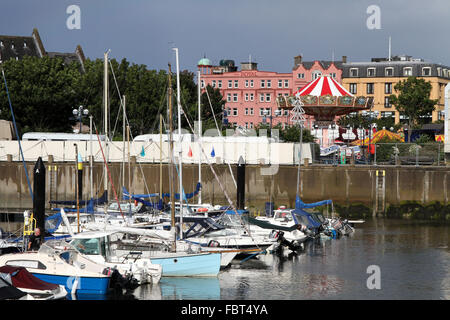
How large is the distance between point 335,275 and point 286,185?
24.4m

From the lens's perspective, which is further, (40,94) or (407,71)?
(407,71)

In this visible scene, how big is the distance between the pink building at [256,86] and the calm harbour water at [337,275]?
84006 millimetres

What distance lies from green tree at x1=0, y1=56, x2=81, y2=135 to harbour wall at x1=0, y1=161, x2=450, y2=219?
68.6 feet

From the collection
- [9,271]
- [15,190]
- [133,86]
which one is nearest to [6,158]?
[15,190]

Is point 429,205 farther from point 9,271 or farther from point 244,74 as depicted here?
point 244,74

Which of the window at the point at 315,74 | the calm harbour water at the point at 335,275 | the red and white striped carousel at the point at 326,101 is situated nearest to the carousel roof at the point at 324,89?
the red and white striped carousel at the point at 326,101

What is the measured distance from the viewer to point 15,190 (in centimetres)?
6638

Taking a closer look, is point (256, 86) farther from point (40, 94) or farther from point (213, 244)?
point (213, 244)

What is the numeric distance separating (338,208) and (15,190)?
26.4 m

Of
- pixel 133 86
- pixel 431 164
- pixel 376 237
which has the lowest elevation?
pixel 376 237

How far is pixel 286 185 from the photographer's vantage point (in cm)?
6269

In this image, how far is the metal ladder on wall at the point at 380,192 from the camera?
60281 millimetres

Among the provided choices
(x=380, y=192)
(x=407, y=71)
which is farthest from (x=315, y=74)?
(x=380, y=192)
